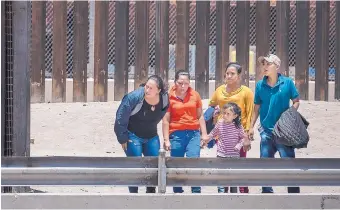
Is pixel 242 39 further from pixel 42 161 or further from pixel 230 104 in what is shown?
pixel 42 161

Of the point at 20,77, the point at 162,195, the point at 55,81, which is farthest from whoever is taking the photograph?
the point at 55,81

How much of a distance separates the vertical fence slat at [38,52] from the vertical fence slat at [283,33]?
4.93 m

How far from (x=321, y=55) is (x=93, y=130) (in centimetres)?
563

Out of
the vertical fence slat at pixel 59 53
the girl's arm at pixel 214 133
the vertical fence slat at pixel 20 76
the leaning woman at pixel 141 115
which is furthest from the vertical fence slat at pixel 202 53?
the vertical fence slat at pixel 20 76

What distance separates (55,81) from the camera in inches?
770

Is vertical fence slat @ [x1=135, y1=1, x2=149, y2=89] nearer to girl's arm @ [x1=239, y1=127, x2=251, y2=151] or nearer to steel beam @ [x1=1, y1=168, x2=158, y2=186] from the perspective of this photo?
girl's arm @ [x1=239, y1=127, x2=251, y2=151]

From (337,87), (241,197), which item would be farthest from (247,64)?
(241,197)

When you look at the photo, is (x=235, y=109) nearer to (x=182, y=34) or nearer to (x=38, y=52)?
(x=182, y=34)

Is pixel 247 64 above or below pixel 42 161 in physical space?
above

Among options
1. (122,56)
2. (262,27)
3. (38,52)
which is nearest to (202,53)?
(262,27)

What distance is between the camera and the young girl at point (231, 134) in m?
10.3

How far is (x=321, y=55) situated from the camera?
66.5ft

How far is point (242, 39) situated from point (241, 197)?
36.7 ft

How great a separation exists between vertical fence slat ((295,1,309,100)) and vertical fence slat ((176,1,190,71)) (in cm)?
238
